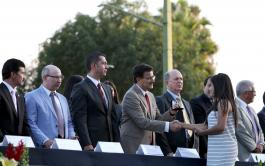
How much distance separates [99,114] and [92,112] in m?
0.09

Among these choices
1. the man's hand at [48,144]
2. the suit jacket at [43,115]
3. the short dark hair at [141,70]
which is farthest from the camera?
the short dark hair at [141,70]

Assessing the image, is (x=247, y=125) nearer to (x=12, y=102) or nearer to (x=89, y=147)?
(x=89, y=147)

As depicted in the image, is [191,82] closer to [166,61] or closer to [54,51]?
[54,51]

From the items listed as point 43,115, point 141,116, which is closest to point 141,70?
point 141,116

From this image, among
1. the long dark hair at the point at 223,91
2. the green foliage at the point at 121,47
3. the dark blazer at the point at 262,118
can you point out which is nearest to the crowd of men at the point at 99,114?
the long dark hair at the point at 223,91

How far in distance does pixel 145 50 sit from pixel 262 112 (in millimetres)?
32674

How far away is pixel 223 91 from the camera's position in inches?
464

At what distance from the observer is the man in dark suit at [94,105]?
12.6m

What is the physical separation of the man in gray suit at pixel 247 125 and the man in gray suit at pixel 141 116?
1.18 meters

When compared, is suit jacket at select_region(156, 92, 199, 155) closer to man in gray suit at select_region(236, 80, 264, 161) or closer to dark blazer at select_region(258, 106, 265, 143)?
man in gray suit at select_region(236, 80, 264, 161)

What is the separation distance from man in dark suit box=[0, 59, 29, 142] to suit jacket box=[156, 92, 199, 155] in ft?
7.32

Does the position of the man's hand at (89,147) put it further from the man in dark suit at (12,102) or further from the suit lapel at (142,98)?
the suit lapel at (142,98)

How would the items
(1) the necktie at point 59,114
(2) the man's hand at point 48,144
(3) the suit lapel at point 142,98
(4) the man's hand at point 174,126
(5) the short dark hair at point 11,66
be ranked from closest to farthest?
(2) the man's hand at point 48,144 < (5) the short dark hair at point 11,66 < (1) the necktie at point 59,114 < (4) the man's hand at point 174,126 < (3) the suit lapel at point 142,98

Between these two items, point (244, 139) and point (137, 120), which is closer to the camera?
point (137, 120)
